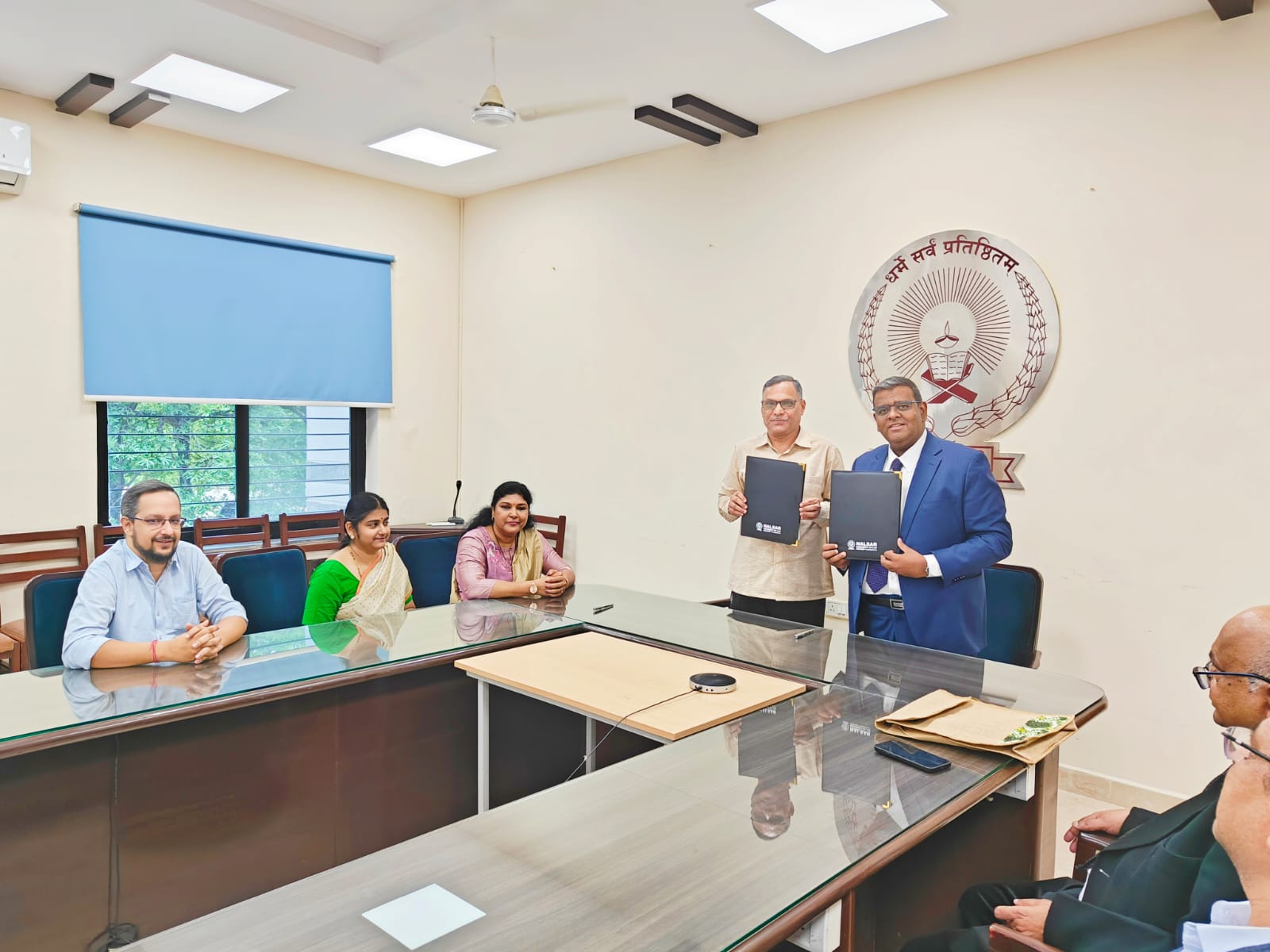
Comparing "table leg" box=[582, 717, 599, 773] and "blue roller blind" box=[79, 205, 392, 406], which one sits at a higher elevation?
"blue roller blind" box=[79, 205, 392, 406]

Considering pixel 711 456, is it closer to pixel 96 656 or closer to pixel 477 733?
pixel 477 733

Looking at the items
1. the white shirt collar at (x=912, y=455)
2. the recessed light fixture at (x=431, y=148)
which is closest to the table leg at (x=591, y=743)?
the white shirt collar at (x=912, y=455)

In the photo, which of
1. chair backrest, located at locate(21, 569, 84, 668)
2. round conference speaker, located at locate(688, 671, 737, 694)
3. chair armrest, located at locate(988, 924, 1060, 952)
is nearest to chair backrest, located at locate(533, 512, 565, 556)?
chair backrest, located at locate(21, 569, 84, 668)

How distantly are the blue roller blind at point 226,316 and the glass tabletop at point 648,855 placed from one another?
12.8 feet

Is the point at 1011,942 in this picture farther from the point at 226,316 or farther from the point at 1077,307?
the point at 226,316

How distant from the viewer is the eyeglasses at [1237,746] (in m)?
1.12

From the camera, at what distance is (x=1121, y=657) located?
3.23 metres

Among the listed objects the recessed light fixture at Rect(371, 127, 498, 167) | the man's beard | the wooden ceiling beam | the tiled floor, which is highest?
the recessed light fixture at Rect(371, 127, 498, 167)

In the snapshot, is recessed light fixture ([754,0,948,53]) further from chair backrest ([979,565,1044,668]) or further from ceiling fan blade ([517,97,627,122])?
chair backrest ([979,565,1044,668])

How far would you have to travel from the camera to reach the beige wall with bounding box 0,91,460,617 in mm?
4078

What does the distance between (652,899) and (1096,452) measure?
2764 mm

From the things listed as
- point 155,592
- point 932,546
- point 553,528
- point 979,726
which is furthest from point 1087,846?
point 553,528

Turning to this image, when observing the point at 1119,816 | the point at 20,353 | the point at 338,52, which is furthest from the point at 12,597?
the point at 1119,816

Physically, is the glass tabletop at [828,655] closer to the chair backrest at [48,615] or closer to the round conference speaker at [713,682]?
the round conference speaker at [713,682]
